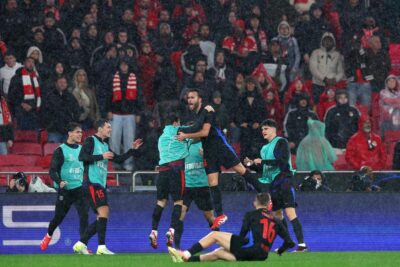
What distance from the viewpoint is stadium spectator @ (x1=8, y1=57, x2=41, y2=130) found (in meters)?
24.6

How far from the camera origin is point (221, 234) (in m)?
16.4

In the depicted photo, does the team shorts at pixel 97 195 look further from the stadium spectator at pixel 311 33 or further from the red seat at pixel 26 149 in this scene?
the stadium spectator at pixel 311 33

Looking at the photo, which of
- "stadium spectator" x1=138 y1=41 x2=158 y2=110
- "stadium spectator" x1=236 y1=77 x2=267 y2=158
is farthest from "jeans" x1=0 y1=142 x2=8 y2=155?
"stadium spectator" x1=236 y1=77 x2=267 y2=158

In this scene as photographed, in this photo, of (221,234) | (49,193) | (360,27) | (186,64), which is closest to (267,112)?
(186,64)

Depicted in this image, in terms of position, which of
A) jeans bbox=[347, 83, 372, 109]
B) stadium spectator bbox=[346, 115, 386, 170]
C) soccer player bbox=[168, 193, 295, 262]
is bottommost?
soccer player bbox=[168, 193, 295, 262]

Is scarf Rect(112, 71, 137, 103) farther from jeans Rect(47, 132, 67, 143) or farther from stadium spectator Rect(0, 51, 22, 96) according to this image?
stadium spectator Rect(0, 51, 22, 96)

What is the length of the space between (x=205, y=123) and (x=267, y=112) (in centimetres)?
667

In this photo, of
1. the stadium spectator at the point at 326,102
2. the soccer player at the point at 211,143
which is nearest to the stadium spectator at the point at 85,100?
the stadium spectator at the point at 326,102

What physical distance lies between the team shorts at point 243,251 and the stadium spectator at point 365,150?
294 inches

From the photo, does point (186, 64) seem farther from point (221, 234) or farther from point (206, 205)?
point (221, 234)

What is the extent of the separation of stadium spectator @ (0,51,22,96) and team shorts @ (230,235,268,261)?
9.95 m

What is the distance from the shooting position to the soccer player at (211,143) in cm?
1844

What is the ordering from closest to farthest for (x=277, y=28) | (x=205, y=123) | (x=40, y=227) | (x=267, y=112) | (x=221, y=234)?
1. (x=221, y=234)
2. (x=205, y=123)
3. (x=40, y=227)
4. (x=267, y=112)
5. (x=277, y=28)

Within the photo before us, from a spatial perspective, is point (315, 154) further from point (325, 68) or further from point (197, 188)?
point (197, 188)
